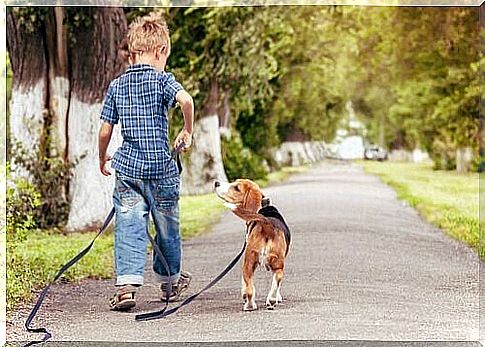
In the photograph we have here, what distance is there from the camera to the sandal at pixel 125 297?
5090 millimetres

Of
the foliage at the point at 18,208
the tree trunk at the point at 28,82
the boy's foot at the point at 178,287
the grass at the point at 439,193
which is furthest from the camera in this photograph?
the tree trunk at the point at 28,82

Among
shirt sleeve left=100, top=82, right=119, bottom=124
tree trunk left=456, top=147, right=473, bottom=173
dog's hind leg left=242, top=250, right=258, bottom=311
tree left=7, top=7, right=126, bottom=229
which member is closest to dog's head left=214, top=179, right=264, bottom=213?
dog's hind leg left=242, top=250, right=258, bottom=311

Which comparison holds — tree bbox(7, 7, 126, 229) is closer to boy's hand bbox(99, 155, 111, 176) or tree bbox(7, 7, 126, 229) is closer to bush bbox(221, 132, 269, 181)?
bush bbox(221, 132, 269, 181)

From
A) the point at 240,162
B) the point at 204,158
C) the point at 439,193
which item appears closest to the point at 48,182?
the point at 204,158

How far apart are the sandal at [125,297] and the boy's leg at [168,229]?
0.22m

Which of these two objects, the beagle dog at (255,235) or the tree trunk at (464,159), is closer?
the beagle dog at (255,235)

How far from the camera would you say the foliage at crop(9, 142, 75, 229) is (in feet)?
23.3

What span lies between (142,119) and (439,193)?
2.98 metres

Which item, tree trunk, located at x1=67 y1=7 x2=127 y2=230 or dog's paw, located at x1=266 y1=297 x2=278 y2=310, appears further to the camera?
tree trunk, located at x1=67 y1=7 x2=127 y2=230

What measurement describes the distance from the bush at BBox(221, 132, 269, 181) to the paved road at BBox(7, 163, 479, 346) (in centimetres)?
23

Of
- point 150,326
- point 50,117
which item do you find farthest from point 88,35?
point 150,326

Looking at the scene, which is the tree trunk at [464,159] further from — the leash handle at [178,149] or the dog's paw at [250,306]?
the leash handle at [178,149]

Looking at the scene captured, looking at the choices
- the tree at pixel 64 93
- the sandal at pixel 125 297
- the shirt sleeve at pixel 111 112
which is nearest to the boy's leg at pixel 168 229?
the sandal at pixel 125 297

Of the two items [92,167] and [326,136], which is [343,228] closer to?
[326,136]
